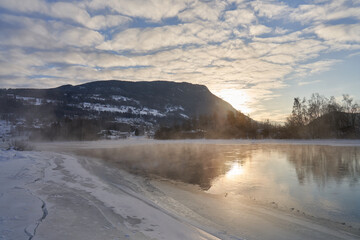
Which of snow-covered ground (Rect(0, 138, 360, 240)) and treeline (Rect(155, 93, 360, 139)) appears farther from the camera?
treeline (Rect(155, 93, 360, 139))

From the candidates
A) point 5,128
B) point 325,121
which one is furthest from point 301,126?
point 5,128

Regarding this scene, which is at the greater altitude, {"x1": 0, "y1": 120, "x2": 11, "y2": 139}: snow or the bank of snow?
{"x1": 0, "y1": 120, "x2": 11, "y2": 139}: snow

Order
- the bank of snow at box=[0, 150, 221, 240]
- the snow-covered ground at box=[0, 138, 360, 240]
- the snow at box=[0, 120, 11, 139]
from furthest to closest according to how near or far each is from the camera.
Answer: the snow at box=[0, 120, 11, 139] < the snow-covered ground at box=[0, 138, 360, 240] < the bank of snow at box=[0, 150, 221, 240]

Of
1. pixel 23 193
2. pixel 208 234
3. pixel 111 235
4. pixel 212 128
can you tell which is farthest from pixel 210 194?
pixel 212 128

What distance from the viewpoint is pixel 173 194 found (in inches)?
433

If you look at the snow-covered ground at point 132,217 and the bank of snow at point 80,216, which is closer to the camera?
the bank of snow at point 80,216

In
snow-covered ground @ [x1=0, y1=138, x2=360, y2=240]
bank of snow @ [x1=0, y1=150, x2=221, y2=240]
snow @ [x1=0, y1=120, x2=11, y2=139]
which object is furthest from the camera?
snow @ [x1=0, y1=120, x2=11, y2=139]

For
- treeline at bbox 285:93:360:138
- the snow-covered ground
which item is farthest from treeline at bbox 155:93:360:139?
the snow-covered ground

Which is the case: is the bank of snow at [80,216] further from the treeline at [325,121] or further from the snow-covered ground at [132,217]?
the treeline at [325,121]

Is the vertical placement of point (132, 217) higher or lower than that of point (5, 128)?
lower

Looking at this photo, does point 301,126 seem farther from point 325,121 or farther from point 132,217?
point 132,217

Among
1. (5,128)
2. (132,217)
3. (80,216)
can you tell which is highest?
(5,128)

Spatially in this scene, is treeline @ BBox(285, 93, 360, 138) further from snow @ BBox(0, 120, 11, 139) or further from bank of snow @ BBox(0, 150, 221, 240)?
snow @ BBox(0, 120, 11, 139)

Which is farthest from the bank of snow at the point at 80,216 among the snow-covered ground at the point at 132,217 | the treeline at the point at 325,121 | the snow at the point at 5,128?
the snow at the point at 5,128
